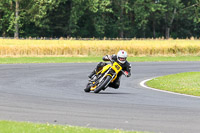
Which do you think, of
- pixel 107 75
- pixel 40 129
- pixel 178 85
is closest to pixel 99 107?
pixel 107 75

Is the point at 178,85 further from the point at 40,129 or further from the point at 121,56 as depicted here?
the point at 40,129

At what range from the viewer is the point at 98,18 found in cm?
7619

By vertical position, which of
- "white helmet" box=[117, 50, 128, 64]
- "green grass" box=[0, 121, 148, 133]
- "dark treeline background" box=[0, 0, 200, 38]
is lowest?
"green grass" box=[0, 121, 148, 133]

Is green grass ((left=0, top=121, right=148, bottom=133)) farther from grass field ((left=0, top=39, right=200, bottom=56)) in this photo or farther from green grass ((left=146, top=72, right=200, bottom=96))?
grass field ((left=0, top=39, right=200, bottom=56))

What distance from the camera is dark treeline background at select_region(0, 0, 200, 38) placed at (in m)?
66.2

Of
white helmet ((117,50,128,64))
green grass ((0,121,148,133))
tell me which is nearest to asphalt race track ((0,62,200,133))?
green grass ((0,121,148,133))

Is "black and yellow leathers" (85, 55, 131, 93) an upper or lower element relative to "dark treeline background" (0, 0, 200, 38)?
lower

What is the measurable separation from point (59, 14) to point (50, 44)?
3151cm

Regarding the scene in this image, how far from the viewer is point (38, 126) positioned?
9250 mm

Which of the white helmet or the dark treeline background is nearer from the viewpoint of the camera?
the white helmet

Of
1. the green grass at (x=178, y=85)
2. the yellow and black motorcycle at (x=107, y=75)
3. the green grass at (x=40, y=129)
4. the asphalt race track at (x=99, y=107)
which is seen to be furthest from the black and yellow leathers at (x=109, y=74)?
the green grass at (x=40, y=129)

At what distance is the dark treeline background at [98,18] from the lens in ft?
217

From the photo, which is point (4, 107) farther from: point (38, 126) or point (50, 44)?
point (50, 44)

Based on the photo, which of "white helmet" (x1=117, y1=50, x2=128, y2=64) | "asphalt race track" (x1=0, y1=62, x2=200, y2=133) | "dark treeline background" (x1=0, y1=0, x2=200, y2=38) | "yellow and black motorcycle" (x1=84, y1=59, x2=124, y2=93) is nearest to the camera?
"asphalt race track" (x1=0, y1=62, x2=200, y2=133)
